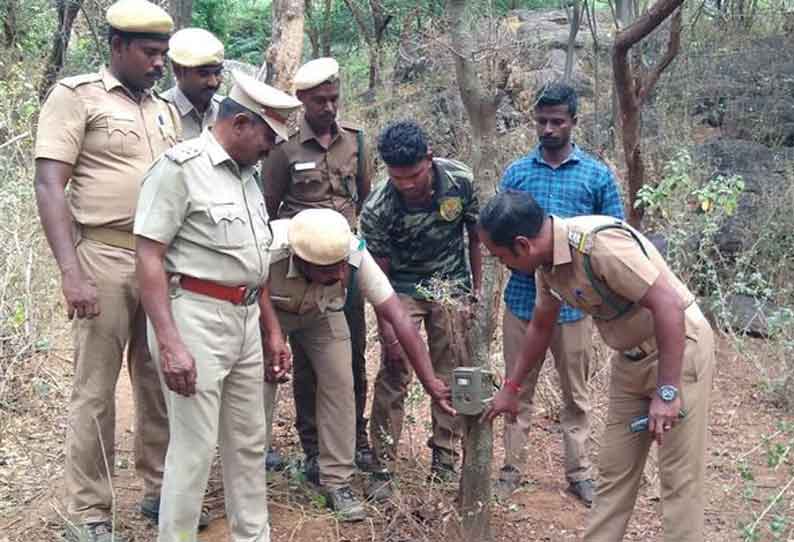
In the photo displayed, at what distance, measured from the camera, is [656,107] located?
388 inches

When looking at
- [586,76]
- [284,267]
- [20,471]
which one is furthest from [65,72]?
[284,267]

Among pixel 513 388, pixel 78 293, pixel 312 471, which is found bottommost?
pixel 312 471

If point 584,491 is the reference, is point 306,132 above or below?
above

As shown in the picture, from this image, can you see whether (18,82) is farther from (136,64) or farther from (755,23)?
(755,23)

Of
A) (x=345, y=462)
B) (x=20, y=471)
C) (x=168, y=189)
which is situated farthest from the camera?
(x=20, y=471)

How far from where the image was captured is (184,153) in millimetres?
3109

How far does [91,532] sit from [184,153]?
1570 millimetres

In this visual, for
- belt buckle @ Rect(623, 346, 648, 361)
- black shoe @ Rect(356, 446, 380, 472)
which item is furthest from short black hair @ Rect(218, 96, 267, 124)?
black shoe @ Rect(356, 446, 380, 472)

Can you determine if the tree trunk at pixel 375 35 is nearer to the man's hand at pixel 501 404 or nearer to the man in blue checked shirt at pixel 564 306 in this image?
the man in blue checked shirt at pixel 564 306

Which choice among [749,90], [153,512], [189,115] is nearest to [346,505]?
[153,512]

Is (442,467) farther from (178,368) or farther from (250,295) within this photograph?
(178,368)

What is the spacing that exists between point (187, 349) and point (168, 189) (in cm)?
54

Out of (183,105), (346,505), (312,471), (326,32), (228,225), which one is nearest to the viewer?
(228,225)

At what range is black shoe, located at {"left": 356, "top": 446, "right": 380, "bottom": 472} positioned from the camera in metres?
4.37
